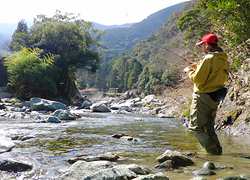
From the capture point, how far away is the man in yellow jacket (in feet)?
9.60

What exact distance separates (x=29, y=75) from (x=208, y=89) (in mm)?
18614

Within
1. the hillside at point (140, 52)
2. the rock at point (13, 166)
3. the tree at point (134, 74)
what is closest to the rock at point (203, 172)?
the rock at point (13, 166)

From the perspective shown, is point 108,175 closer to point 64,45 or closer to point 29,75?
point 29,75

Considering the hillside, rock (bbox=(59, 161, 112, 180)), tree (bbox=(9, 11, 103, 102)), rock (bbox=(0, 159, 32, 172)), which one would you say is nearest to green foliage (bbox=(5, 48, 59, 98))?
tree (bbox=(9, 11, 103, 102))

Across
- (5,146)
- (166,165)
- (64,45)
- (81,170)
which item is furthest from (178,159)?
(64,45)

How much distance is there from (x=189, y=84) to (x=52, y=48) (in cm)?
2169

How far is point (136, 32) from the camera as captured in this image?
184 metres

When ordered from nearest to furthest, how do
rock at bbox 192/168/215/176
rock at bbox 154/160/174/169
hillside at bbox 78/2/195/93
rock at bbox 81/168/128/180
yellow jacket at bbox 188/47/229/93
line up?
rock at bbox 81/168/128/180 → rock at bbox 192/168/215/176 → rock at bbox 154/160/174/169 → yellow jacket at bbox 188/47/229/93 → hillside at bbox 78/2/195/93

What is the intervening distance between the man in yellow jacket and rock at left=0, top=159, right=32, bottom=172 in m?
2.42

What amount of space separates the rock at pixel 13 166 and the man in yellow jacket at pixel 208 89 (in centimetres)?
242

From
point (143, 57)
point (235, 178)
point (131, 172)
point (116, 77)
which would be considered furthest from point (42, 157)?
point (116, 77)

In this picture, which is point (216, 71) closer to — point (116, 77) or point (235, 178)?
point (235, 178)

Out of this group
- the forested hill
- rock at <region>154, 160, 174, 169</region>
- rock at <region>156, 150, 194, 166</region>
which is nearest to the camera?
rock at <region>154, 160, 174, 169</region>

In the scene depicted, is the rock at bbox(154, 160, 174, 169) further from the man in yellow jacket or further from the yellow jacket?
the yellow jacket
